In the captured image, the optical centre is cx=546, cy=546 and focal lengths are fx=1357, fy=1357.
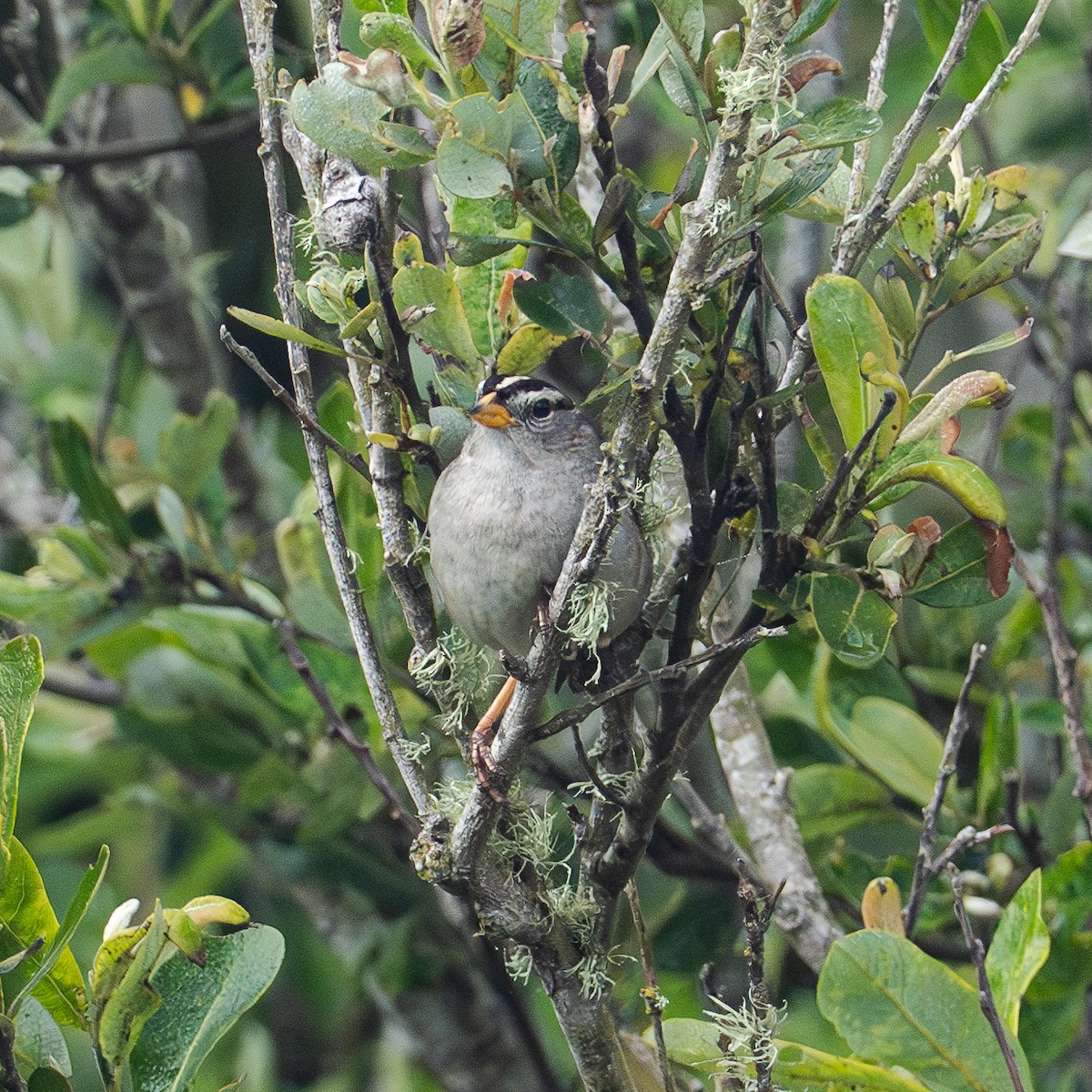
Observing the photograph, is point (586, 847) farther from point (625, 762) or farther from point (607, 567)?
point (607, 567)

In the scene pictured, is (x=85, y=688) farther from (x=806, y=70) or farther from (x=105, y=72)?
(x=806, y=70)

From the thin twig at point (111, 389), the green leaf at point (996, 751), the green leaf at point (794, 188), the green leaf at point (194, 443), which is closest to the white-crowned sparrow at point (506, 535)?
the green leaf at point (794, 188)

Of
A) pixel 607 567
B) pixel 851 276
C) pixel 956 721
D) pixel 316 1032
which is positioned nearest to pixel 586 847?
pixel 607 567

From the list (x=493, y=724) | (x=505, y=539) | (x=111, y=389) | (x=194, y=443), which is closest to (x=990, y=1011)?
(x=493, y=724)

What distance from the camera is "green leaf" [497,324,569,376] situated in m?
1.93

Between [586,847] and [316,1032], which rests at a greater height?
[586,847]

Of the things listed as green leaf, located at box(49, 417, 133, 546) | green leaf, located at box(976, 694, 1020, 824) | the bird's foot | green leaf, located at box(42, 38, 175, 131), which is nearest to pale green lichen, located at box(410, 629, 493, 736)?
the bird's foot

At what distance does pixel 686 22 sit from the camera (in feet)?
5.20

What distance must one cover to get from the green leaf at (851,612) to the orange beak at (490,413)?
1.94 ft

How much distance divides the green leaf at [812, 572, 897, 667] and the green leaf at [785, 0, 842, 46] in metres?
0.68

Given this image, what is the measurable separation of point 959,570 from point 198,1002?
1173mm

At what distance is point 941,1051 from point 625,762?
1.92 feet

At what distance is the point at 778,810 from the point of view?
261cm

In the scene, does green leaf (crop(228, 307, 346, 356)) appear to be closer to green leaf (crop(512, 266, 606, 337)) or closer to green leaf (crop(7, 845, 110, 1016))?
green leaf (crop(512, 266, 606, 337))
